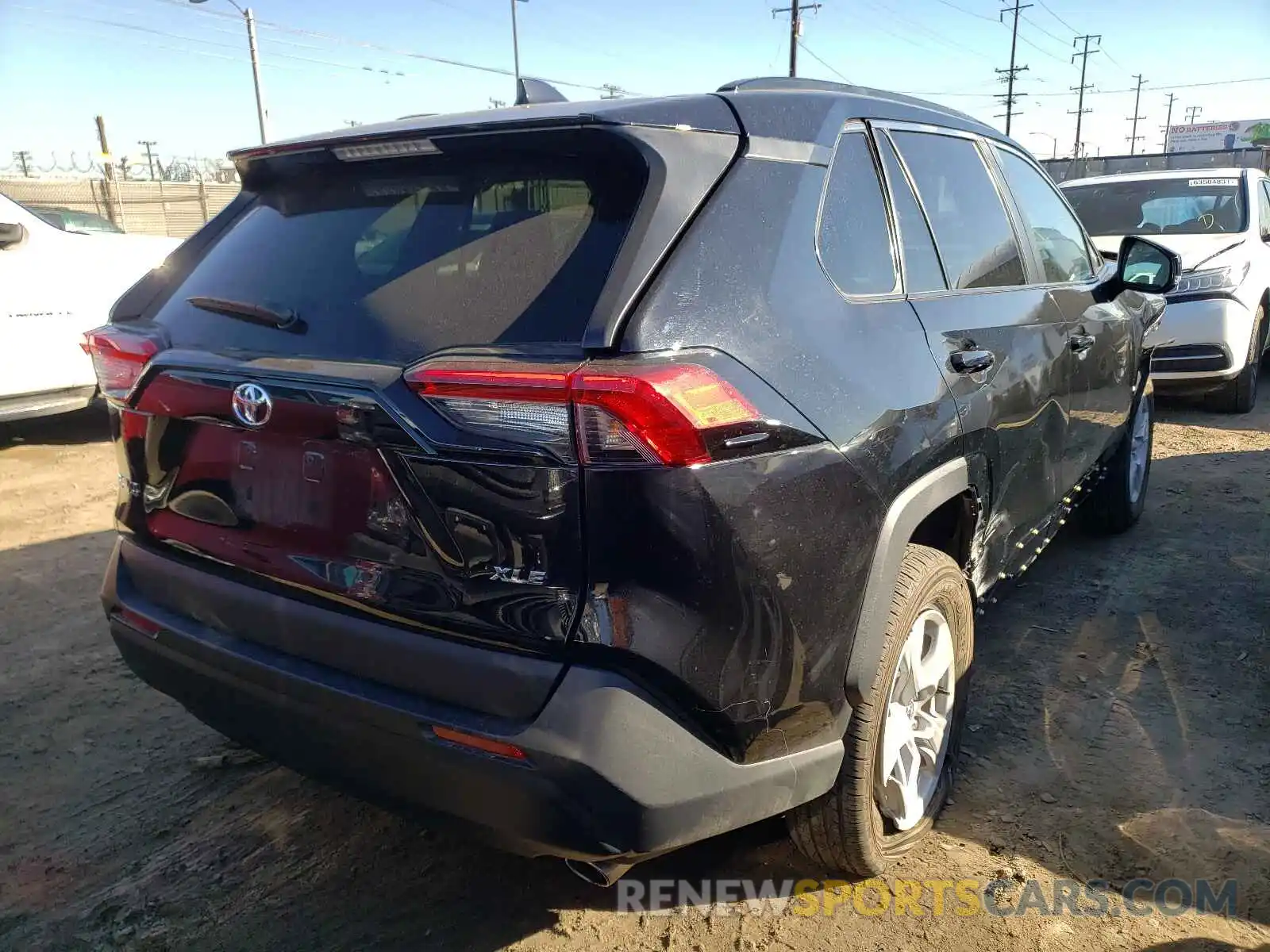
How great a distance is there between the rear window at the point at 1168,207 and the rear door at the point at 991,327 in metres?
5.30

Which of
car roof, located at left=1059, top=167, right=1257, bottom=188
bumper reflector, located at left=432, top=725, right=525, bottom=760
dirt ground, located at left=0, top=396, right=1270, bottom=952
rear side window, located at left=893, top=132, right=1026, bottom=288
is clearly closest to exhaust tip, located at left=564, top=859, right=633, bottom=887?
bumper reflector, located at left=432, top=725, right=525, bottom=760

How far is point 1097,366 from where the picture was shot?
3668 mm

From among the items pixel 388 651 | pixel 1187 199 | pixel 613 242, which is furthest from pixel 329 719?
pixel 1187 199

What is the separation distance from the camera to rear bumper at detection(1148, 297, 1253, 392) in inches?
272

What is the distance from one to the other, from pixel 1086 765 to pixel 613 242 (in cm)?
217

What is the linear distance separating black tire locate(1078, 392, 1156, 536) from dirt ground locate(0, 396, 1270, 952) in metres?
0.74

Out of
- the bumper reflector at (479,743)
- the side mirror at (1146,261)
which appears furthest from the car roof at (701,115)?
the side mirror at (1146,261)

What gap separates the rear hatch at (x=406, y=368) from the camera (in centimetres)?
166

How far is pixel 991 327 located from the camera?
2.71m

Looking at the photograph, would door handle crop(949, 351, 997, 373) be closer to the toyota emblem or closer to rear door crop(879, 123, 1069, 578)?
rear door crop(879, 123, 1069, 578)

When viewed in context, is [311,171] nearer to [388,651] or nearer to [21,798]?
[388,651]

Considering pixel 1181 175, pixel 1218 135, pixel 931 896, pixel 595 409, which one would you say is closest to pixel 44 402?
pixel 595 409

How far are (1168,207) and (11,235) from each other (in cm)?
867

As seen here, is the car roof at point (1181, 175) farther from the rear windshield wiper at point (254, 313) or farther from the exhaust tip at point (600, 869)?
the exhaust tip at point (600, 869)
